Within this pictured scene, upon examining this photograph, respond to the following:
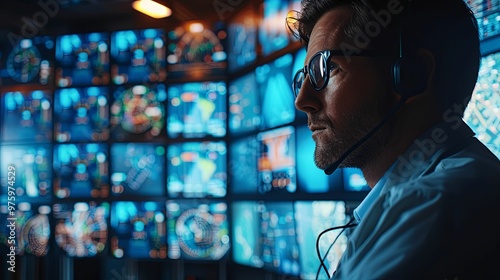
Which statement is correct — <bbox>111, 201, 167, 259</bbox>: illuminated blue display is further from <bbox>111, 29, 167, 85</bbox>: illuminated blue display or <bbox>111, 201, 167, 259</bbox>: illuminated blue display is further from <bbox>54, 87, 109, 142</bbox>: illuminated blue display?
<bbox>111, 29, 167, 85</bbox>: illuminated blue display

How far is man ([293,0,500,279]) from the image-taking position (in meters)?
0.54

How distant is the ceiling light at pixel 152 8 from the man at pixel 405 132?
8.10 feet

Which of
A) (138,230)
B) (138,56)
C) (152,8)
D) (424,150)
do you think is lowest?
(138,230)

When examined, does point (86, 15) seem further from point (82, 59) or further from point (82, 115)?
point (82, 115)

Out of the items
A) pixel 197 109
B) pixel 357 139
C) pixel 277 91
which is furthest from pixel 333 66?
pixel 197 109

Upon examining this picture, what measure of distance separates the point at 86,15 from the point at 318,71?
3120 millimetres

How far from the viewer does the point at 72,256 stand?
135 inches

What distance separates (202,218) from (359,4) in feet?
8.25

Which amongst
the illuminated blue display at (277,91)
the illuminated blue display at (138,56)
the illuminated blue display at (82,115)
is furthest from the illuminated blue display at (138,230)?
the illuminated blue display at (277,91)

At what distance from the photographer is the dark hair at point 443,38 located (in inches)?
31.9

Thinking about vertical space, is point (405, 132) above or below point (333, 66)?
below

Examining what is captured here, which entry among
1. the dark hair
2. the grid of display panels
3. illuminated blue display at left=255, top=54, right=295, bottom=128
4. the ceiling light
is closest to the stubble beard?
the dark hair

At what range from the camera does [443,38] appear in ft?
2.68

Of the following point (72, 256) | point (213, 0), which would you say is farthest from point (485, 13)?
point (72, 256)
